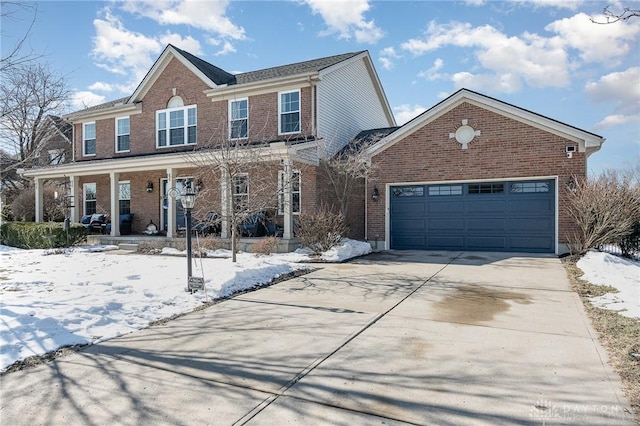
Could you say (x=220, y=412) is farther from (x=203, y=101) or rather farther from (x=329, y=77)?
(x=203, y=101)

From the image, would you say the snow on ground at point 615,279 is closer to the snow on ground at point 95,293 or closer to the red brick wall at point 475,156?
the red brick wall at point 475,156

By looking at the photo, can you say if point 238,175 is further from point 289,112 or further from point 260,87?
point 260,87

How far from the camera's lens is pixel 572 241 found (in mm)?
12047

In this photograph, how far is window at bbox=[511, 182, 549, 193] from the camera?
41.3 feet

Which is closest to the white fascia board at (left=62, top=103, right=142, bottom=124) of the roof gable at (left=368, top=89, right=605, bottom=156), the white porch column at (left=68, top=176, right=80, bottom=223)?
the white porch column at (left=68, top=176, right=80, bottom=223)

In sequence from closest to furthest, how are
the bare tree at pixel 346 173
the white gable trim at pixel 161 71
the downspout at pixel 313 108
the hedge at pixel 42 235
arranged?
the bare tree at pixel 346 173 → the hedge at pixel 42 235 → the downspout at pixel 313 108 → the white gable trim at pixel 161 71

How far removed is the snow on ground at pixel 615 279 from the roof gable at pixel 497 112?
11.8 feet

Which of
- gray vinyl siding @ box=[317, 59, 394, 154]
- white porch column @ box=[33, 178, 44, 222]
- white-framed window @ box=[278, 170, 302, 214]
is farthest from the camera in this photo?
white porch column @ box=[33, 178, 44, 222]

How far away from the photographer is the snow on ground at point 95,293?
15.8ft

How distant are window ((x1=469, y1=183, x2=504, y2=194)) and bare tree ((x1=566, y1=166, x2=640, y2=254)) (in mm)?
2219

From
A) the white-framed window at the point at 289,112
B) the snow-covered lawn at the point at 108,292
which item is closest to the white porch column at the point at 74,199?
the snow-covered lawn at the point at 108,292

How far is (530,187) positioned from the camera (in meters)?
12.8

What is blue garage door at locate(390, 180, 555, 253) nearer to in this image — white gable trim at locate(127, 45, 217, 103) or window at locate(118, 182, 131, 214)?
white gable trim at locate(127, 45, 217, 103)

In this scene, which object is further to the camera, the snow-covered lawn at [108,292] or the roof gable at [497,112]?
the roof gable at [497,112]
